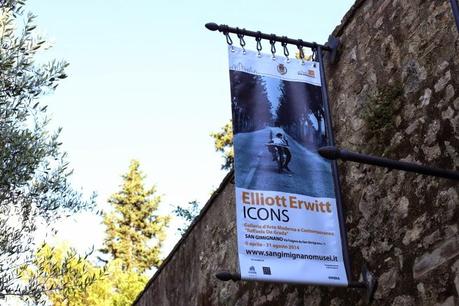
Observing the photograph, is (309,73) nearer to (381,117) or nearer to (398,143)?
(381,117)

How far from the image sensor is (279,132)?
466cm

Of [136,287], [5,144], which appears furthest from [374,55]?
[136,287]

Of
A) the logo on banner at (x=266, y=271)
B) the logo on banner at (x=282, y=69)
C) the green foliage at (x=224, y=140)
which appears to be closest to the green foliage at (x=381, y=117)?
the logo on banner at (x=282, y=69)

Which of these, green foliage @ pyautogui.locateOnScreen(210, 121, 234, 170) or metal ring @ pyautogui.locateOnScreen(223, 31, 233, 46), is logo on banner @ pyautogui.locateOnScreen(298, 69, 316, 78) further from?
green foliage @ pyautogui.locateOnScreen(210, 121, 234, 170)

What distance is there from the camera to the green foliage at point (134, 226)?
95.8 feet

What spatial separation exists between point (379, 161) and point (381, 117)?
1.74 m

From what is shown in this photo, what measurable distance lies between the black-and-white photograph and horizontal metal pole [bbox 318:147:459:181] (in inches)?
50.3

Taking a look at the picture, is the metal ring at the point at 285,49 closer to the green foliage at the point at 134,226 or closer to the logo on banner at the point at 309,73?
the logo on banner at the point at 309,73

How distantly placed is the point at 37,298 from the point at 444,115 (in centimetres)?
421

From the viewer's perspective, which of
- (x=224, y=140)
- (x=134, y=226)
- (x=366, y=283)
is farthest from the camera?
(x=134, y=226)

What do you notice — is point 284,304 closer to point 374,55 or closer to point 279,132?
point 279,132

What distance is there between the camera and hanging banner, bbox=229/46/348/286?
4.14 meters

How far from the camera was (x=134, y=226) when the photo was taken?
30.6 m

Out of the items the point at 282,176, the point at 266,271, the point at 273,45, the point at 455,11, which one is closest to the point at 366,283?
the point at 266,271
